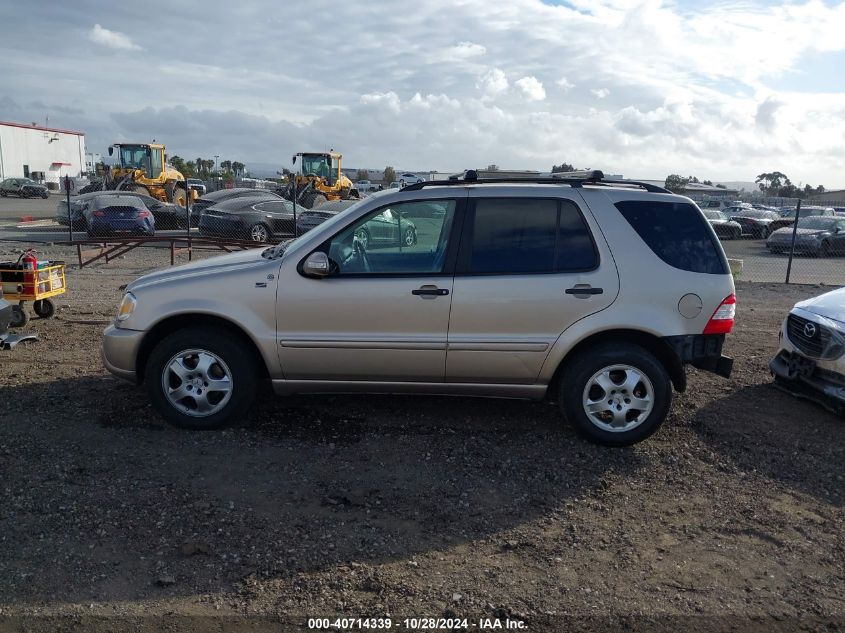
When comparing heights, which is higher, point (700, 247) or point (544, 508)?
point (700, 247)

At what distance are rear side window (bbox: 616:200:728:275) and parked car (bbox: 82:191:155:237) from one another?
1634cm

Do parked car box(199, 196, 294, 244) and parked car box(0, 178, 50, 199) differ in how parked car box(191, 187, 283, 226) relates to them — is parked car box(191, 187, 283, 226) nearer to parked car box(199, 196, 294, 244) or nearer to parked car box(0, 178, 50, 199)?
parked car box(199, 196, 294, 244)

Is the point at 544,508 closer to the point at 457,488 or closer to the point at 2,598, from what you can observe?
the point at 457,488

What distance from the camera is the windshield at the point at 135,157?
2742cm

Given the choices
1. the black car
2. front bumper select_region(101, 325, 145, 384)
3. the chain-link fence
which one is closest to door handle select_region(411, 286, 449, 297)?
front bumper select_region(101, 325, 145, 384)

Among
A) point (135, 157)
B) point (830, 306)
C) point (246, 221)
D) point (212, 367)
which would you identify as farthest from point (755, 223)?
point (212, 367)

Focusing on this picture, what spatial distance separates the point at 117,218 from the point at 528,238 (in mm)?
16523

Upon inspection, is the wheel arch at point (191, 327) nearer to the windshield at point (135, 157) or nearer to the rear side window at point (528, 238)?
the rear side window at point (528, 238)

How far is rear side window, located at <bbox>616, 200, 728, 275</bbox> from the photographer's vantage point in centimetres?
510

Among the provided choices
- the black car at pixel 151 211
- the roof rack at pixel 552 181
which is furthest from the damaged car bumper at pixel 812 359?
the black car at pixel 151 211

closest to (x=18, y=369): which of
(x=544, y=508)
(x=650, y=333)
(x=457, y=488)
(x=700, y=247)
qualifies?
(x=457, y=488)

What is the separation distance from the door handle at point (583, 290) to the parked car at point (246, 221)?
48.2ft

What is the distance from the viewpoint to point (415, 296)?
500cm

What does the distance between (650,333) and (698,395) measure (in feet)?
5.62
